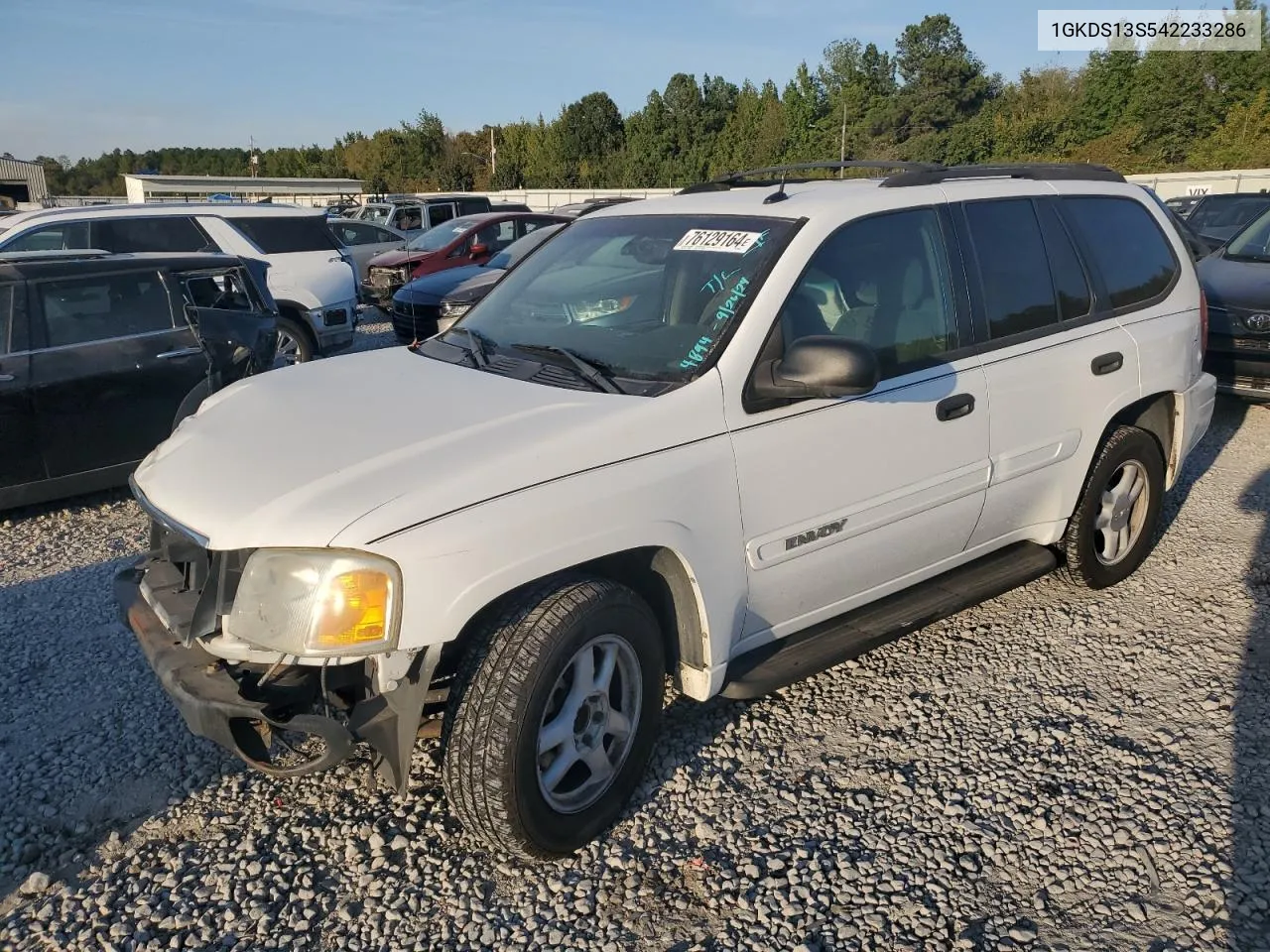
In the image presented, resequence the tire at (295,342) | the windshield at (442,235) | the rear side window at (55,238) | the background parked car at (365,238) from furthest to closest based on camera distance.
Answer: the background parked car at (365,238) < the windshield at (442,235) < the tire at (295,342) < the rear side window at (55,238)

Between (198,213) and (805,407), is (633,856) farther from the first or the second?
(198,213)

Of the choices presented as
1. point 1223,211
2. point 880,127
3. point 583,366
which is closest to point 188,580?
point 583,366

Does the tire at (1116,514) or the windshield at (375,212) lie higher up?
the windshield at (375,212)

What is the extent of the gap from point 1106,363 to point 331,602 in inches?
138

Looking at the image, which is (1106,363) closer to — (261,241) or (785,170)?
(785,170)

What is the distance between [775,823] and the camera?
3.03 meters

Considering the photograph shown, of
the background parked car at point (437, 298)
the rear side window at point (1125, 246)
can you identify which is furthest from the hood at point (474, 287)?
the rear side window at point (1125, 246)

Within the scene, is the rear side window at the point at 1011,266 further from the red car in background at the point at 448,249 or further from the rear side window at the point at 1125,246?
the red car in background at the point at 448,249

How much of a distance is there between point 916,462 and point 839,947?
1702 mm

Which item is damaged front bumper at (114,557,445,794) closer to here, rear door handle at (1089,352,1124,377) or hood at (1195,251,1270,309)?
rear door handle at (1089,352,1124,377)

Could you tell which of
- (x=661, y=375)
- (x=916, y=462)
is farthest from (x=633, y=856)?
(x=916, y=462)

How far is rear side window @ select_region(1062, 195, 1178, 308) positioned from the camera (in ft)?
14.3

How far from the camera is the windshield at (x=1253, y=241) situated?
896cm

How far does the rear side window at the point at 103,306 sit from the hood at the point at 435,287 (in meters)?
4.04
